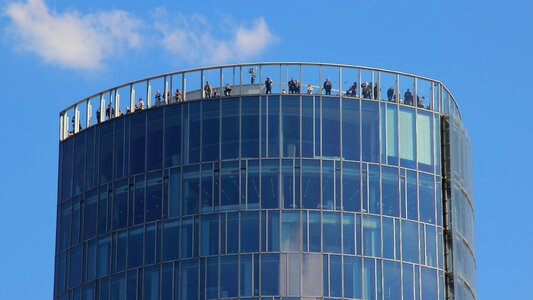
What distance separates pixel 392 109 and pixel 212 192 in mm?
16281

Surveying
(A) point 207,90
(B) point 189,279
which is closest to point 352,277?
(B) point 189,279

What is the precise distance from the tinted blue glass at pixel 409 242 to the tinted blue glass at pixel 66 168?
29348mm

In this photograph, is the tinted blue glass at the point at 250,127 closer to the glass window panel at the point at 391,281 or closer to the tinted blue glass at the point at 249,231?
the tinted blue glass at the point at 249,231

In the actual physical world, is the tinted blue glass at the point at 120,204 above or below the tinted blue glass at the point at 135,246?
above

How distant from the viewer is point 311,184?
174375 mm

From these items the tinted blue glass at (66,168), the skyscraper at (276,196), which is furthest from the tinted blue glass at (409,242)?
the tinted blue glass at (66,168)

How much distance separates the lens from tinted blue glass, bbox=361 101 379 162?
176000mm

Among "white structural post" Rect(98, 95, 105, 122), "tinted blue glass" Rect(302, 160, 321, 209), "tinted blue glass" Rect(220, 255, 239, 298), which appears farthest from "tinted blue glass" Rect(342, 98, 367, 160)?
"white structural post" Rect(98, 95, 105, 122)

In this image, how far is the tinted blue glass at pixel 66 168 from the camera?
185137 millimetres

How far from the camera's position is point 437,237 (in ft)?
582

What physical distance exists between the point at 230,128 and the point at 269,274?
12562mm

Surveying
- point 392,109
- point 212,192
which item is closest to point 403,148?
point 392,109

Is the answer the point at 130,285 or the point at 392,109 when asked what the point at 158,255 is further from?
the point at 392,109

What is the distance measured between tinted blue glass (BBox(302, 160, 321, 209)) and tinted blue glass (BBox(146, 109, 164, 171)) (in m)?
12.2
